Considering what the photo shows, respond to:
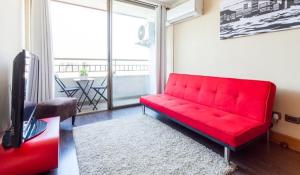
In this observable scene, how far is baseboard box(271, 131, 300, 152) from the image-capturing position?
6.30 feet

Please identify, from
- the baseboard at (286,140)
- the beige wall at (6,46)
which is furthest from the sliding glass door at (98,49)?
the baseboard at (286,140)

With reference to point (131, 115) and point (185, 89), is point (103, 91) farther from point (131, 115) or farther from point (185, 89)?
point (185, 89)

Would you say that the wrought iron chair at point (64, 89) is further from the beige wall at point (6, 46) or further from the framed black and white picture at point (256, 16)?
the framed black and white picture at point (256, 16)

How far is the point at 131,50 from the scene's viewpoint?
4.74m

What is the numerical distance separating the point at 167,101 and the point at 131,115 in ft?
2.76

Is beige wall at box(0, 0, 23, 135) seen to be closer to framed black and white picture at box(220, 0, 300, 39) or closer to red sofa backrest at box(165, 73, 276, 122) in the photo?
red sofa backrest at box(165, 73, 276, 122)

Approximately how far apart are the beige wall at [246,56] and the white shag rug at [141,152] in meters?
1.09

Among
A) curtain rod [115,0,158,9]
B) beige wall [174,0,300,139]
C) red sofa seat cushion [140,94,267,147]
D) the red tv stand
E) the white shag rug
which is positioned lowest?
the white shag rug

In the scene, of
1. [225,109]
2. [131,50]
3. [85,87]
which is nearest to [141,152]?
[225,109]

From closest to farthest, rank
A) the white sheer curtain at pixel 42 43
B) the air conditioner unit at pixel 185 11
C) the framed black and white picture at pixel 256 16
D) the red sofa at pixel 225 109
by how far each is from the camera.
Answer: the red sofa at pixel 225 109 < the framed black and white picture at pixel 256 16 < the white sheer curtain at pixel 42 43 < the air conditioner unit at pixel 185 11

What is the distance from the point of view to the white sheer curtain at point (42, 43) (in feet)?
8.76

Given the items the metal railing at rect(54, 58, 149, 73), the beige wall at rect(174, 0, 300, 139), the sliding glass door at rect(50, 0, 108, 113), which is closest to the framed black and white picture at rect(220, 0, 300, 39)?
the beige wall at rect(174, 0, 300, 139)

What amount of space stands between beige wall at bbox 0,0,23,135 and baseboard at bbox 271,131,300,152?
3.17 meters

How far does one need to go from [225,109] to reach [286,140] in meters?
0.75
